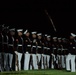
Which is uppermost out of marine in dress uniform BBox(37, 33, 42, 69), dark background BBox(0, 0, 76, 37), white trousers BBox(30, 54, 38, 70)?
dark background BBox(0, 0, 76, 37)

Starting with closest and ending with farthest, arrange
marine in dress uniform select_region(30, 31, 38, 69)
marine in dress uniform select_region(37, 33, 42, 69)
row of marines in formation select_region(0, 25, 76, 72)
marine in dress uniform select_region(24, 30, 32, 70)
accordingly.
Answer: row of marines in formation select_region(0, 25, 76, 72)
marine in dress uniform select_region(24, 30, 32, 70)
marine in dress uniform select_region(30, 31, 38, 69)
marine in dress uniform select_region(37, 33, 42, 69)

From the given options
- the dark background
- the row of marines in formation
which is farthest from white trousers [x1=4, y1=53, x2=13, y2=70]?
the dark background

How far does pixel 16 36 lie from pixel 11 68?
5.92 feet

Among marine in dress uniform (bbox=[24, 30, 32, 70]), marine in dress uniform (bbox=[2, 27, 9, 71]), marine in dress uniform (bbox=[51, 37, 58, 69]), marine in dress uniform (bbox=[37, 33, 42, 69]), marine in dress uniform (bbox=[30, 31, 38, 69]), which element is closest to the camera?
marine in dress uniform (bbox=[2, 27, 9, 71])

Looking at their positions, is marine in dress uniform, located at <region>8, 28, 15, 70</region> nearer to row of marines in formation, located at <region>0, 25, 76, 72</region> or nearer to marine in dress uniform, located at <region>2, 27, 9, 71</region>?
row of marines in formation, located at <region>0, 25, 76, 72</region>

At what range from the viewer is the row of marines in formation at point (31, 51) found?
13217mm

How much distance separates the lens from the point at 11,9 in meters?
16.6

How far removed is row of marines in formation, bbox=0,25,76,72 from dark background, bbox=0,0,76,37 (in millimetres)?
1346

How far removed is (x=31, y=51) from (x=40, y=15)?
14.7ft

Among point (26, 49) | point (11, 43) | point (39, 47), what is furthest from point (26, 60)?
point (39, 47)

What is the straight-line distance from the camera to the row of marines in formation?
13.2m

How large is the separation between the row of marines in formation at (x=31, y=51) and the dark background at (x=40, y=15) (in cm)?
135

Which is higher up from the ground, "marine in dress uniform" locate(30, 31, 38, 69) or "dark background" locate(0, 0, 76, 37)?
"dark background" locate(0, 0, 76, 37)

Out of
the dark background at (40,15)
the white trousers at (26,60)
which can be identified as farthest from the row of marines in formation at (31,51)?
the dark background at (40,15)
